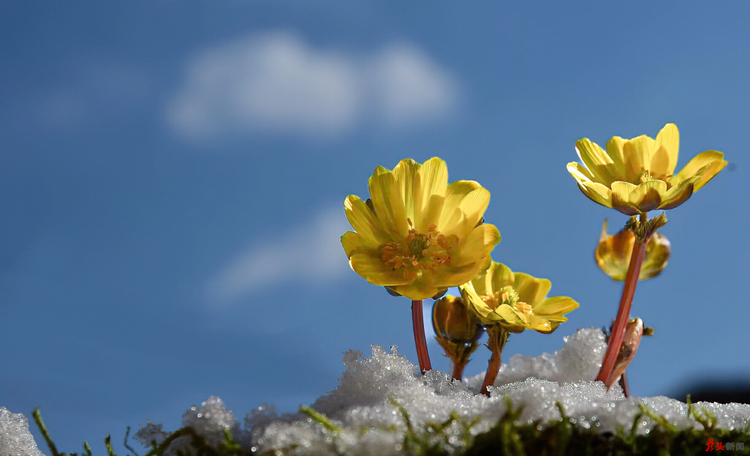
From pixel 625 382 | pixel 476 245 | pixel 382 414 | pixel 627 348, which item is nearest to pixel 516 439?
pixel 382 414

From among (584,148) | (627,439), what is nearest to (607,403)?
(627,439)

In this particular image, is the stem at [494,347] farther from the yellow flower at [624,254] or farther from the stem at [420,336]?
the yellow flower at [624,254]

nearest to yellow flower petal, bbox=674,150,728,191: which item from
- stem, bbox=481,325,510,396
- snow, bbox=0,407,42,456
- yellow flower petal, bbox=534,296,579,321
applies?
yellow flower petal, bbox=534,296,579,321

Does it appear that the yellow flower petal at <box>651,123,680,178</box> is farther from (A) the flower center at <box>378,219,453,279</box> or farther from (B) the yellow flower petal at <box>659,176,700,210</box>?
(A) the flower center at <box>378,219,453,279</box>

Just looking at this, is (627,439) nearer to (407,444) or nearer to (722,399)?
(407,444)

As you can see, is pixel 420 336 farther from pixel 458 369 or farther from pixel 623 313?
pixel 623 313

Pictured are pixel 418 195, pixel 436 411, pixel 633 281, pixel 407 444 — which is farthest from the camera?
pixel 633 281

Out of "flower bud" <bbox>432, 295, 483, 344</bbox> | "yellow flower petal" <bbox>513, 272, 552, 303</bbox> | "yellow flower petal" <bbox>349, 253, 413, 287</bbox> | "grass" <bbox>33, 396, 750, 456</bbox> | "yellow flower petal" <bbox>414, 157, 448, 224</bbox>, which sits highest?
"yellow flower petal" <bbox>414, 157, 448, 224</bbox>
